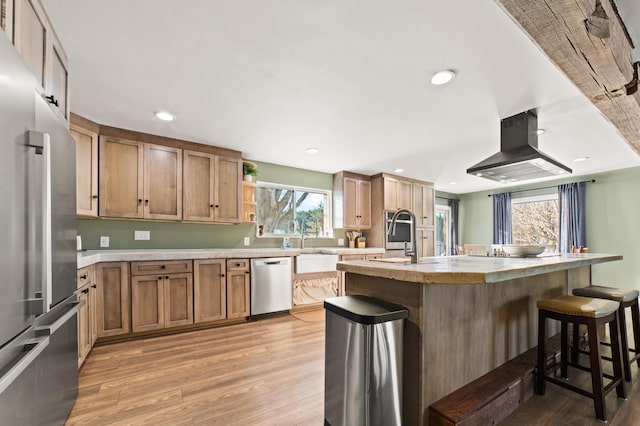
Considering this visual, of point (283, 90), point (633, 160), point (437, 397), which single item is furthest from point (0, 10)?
point (633, 160)

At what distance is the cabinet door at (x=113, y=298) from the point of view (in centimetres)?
281

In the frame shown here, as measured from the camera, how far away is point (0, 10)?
1079 millimetres

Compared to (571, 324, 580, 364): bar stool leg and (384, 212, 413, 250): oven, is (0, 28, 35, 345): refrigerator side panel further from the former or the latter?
(384, 212, 413, 250): oven

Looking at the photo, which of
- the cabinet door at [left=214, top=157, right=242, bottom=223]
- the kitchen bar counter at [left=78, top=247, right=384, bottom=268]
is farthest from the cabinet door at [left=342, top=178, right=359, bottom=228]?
the cabinet door at [left=214, top=157, right=242, bottom=223]

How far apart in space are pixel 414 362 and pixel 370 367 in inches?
11.6

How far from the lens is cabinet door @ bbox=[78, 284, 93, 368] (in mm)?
2236

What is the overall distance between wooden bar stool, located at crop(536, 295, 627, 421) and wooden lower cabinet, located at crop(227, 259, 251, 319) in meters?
3.01

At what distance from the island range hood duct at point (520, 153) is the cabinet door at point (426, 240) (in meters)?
2.85

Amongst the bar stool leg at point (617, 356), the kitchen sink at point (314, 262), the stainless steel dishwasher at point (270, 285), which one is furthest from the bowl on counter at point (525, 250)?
the stainless steel dishwasher at point (270, 285)

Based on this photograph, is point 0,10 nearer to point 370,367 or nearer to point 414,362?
point 370,367

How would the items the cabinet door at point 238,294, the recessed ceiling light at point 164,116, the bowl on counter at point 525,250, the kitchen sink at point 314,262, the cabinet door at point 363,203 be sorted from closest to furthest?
1. the bowl on counter at point 525,250
2. the recessed ceiling light at point 164,116
3. the cabinet door at point 238,294
4. the kitchen sink at point 314,262
5. the cabinet door at point 363,203

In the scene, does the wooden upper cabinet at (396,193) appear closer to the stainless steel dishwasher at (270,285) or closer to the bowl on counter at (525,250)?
the stainless steel dishwasher at (270,285)

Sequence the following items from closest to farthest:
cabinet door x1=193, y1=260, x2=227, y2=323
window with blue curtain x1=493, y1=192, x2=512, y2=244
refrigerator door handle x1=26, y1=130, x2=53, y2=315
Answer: refrigerator door handle x1=26, y1=130, x2=53, y2=315 < cabinet door x1=193, y1=260, x2=227, y2=323 < window with blue curtain x1=493, y1=192, x2=512, y2=244

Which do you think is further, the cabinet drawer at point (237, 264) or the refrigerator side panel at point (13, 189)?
the cabinet drawer at point (237, 264)
